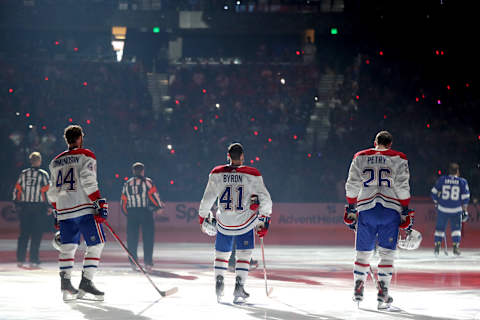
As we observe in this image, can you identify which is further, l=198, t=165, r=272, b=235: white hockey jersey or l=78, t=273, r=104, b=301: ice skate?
l=198, t=165, r=272, b=235: white hockey jersey

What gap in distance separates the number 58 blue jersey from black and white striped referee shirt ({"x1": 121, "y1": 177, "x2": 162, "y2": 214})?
6.38 m

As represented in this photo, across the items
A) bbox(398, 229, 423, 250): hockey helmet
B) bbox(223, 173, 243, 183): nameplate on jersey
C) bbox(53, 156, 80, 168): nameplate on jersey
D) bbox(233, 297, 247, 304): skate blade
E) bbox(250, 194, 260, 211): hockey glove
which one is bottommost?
bbox(233, 297, 247, 304): skate blade

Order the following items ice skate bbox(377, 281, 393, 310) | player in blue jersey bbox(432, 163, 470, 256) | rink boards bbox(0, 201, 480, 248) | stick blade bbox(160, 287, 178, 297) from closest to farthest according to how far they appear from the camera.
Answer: ice skate bbox(377, 281, 393, 310) < stick blade bbox(160, 287, 178, 297) < player in blue jersey bbox(432, 163, 470, 256) < rink boards bbox(0, 201, 480, 248)

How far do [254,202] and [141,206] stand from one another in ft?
15.6

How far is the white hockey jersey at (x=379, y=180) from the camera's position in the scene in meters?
8.30

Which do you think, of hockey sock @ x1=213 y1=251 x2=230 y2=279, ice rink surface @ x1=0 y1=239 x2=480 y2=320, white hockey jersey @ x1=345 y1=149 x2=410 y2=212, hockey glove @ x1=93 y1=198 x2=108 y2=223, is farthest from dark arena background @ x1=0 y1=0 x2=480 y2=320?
white hockey jersey @ x1=345 y1=149 x2=410 y2=212

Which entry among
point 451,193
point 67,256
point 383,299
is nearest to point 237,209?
point 383,299

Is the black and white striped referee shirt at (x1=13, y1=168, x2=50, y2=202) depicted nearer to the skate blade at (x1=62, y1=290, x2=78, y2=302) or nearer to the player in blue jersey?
the skate blade at (x1=62, y1=290, x2=78, y2=302)

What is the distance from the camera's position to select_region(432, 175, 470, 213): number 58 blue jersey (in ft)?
52.4

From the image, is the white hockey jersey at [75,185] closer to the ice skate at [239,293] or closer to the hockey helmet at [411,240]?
the ice skate at [239,293]

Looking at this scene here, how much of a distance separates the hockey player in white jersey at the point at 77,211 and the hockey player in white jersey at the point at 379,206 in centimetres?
286

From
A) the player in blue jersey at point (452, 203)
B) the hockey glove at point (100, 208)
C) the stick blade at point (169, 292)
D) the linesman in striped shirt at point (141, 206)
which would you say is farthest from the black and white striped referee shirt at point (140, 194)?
the player in blue jersey at point (452, 203)

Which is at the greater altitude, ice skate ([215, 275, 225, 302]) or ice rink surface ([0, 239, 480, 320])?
ice skate ([215, 275, 225, 302])

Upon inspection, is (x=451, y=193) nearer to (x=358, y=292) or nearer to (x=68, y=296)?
(x=358, y=292)
